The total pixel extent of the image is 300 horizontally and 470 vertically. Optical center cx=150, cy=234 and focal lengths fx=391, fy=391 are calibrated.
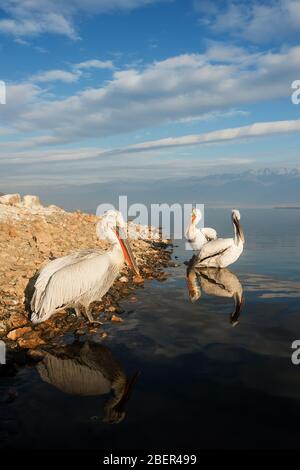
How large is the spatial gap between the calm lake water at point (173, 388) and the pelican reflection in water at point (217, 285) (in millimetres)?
628

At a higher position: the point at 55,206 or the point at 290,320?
the point at 55,206

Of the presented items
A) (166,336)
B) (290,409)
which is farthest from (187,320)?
(290,409)

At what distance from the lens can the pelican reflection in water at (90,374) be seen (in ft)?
13.9

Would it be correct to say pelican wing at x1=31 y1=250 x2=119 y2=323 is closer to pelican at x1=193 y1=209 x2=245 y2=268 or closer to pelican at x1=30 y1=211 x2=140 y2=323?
pelican at x1=30 y1=211 x2=140 y2=323

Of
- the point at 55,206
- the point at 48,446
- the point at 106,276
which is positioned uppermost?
the point at 55,206

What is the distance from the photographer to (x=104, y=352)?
5.51m

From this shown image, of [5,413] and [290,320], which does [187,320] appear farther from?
[5,413]

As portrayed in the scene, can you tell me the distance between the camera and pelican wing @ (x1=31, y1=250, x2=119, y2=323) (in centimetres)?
594

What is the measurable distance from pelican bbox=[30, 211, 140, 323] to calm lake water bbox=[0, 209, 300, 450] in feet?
2.41

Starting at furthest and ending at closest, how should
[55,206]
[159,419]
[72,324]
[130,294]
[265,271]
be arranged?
[55,206], [265,271], [130,294], [72,324], [159,419]

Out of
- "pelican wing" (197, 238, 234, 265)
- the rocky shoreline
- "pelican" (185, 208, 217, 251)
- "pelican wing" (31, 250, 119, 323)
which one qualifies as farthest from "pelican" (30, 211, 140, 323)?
"pelican" (185, 208, 217, 251)

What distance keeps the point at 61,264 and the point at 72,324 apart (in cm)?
102

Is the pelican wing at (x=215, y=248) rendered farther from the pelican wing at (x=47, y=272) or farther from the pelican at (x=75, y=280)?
the pelican wing at (x=47, y=272)

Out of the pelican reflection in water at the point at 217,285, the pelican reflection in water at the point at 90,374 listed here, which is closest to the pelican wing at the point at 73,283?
the pelican reflection in water at the point at 90,374
